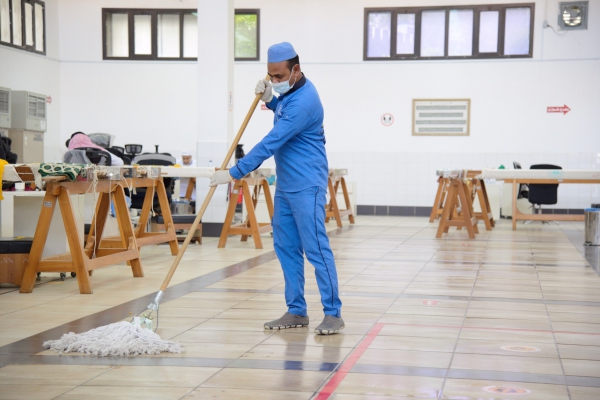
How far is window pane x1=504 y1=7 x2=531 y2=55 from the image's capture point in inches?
518

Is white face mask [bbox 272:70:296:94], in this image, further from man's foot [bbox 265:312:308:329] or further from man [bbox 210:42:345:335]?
man's foot [bbox 265:312:308:329]

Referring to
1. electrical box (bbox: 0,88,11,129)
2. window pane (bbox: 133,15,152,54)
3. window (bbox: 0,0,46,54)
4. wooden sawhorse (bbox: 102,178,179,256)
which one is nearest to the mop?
wooden sawhorse (bbox: 102,178,179,256)

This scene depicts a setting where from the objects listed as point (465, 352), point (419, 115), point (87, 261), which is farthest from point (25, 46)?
point (465, 352)

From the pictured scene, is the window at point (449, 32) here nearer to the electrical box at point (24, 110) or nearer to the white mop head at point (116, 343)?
the electrical box at point (24, 110)

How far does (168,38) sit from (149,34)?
37cm

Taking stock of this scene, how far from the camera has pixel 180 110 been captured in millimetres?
14133

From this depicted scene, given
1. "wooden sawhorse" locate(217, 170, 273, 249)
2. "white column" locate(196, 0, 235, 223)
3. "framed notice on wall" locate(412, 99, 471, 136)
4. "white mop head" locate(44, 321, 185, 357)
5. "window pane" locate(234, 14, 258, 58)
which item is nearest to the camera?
"white mop head" locate(44, 321, 185, 357)

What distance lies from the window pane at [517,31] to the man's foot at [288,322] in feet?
34.4

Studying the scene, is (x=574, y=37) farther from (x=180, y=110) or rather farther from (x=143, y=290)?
(x=143, y=290)

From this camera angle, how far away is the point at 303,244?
3.80m

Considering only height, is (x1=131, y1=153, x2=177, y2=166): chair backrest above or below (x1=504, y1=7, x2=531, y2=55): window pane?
below

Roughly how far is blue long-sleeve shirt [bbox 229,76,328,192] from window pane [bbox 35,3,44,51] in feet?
35.0

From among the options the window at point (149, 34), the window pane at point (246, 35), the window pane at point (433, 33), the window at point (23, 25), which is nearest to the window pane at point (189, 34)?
the window at point (149, 34)

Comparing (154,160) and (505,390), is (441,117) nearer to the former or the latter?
(154,160)
